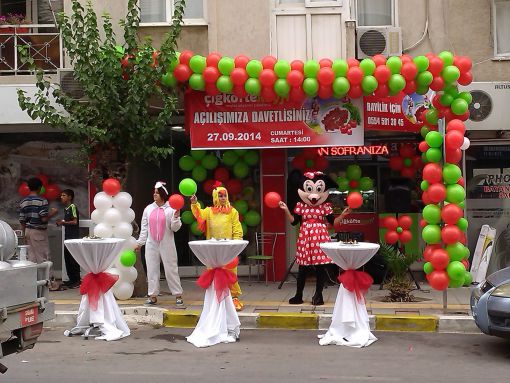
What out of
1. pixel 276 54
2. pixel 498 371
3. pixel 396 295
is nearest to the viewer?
pixel 498 371

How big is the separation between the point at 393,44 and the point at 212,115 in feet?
10.8

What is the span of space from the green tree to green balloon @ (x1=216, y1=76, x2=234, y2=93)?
27.2 inches

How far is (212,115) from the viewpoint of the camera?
472 inches

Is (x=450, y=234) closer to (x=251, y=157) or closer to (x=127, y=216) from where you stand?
(x=251, y=157)

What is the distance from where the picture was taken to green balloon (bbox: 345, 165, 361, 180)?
13250 mm

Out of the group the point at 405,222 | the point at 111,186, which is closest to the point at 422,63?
the point at 405,222

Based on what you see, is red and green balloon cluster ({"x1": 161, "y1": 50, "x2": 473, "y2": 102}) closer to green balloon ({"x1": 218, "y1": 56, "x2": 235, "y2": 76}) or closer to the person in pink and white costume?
green balloon ({"x1": 218, "y1": 56, "x2": 235, "y2": 76})

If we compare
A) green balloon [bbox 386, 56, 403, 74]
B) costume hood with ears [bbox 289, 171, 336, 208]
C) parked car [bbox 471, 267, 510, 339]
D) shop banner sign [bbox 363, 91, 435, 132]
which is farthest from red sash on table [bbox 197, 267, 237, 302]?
shop banner sign [bbox 363, 91, 435, 132]

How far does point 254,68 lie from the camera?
10.9m

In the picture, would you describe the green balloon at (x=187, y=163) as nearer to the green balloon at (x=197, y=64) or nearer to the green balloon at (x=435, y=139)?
the green balloon at (x=197, y=64)

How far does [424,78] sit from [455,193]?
182cm

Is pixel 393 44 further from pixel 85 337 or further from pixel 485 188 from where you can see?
pixel 85 337

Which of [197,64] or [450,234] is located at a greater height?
[197,64]

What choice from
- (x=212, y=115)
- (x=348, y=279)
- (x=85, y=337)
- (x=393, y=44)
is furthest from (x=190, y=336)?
(x=393, y=44)
